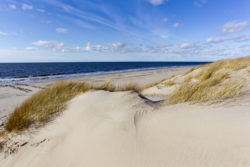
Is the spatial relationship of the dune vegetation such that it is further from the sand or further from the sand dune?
the sand dune

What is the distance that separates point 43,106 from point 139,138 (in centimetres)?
321

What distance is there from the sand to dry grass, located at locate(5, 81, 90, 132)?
1.16ft

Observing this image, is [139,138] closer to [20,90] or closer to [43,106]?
[43,106]

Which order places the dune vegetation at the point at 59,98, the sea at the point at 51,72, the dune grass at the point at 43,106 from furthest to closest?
the sea at the point at 51,72 < the dune grass at the point at 43,106 < the dune vegetation at the point at 59,98

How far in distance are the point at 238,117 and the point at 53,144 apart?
338cm

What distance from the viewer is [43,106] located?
A: 12.7 ft

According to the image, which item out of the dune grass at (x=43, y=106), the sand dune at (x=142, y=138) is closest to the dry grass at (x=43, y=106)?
the dune grass at (x=43, y=106)

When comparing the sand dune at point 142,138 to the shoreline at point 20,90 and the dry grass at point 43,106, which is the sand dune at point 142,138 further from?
the shoreline at point 20,90

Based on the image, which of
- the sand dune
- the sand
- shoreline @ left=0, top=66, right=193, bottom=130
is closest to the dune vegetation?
the sand

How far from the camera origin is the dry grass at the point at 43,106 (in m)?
3.33

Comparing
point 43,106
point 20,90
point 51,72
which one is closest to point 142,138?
point 43,106

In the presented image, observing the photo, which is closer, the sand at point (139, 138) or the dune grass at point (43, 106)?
the sand at point (139, 138)

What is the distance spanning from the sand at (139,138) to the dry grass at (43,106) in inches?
13.9

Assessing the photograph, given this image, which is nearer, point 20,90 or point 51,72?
point 20,90
